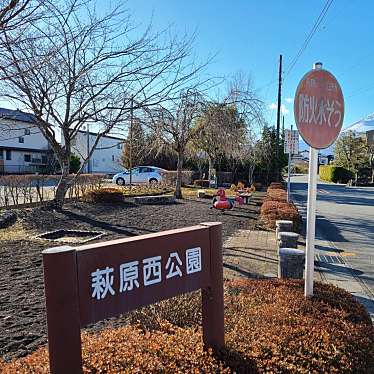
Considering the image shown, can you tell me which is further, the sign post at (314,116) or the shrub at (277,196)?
the shrub at (277,196)

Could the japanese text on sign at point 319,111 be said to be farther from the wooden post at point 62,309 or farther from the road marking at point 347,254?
the road marking at point 347,254

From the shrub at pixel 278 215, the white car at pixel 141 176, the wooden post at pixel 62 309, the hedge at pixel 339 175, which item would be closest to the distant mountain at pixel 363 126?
the hedge at pixel 339 175

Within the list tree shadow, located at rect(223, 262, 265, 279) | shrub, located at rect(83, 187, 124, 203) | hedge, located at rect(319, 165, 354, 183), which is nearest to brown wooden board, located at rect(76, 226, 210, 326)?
tree shadow, located at rect(223, 262, 265, 279)

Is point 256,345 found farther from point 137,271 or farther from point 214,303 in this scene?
point 137,271

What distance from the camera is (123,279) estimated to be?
201 centimetres

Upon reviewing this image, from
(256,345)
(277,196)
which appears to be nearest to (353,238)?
(277,196)

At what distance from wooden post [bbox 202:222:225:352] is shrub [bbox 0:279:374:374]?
8cm

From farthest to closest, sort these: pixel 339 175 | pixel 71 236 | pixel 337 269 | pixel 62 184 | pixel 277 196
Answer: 1. pixel 339 175
2. pixel 277 196
3. pixel 62 184
4. pixel 71 236
5. pixel 337 269

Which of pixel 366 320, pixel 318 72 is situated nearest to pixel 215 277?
pixel 366 320

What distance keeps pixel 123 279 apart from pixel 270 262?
16.4ft

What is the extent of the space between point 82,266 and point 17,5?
320cm

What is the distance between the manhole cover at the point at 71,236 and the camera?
26.0 ft

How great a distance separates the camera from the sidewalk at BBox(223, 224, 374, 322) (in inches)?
220

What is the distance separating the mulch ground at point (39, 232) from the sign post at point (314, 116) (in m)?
2.07
